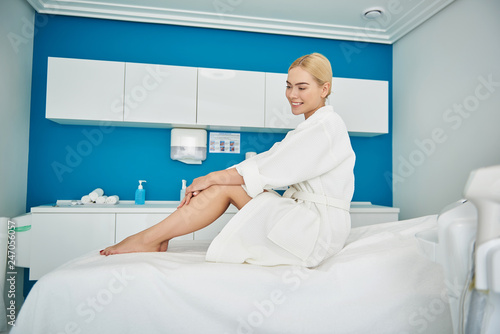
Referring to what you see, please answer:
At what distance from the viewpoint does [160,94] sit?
8.41 feet

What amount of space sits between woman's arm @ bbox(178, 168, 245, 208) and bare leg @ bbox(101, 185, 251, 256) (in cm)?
2

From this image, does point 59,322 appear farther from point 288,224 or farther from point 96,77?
point 96,77

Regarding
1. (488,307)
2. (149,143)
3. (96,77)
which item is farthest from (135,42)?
(488,307)

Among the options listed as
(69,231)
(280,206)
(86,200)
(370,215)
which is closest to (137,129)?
(86,200)

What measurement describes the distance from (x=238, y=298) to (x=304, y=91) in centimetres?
102

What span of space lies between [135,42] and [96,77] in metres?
0.58

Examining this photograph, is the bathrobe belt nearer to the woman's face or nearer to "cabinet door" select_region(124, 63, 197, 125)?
the woman's face

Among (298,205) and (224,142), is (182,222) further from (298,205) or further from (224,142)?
(224,142)

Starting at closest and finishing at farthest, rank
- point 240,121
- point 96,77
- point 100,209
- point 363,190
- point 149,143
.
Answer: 1. point 100,209
2. point 96,77
3. point 240,121
4. point 149,143
5. point 363,190

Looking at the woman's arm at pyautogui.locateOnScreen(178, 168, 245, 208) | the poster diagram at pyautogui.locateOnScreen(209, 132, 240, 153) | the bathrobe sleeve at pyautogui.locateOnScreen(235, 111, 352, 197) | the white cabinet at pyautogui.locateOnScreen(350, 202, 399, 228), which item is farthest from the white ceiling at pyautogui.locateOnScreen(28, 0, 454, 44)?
the woman's arm at pyautogui.locateOnScreen(178, 168, 245, 208)

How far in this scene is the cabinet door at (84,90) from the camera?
244 centimetres

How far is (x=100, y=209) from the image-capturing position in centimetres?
231

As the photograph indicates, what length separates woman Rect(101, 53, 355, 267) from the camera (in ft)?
4.08

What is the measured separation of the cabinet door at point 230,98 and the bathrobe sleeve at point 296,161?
1.35m
